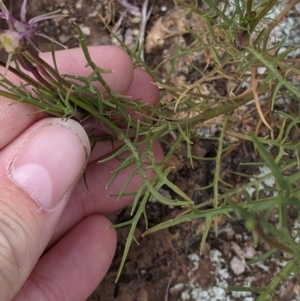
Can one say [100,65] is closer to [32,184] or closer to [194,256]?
[32,184]

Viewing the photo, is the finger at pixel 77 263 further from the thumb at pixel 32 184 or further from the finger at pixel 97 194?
the thumb at pixel 32 184

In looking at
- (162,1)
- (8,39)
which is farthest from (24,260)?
(162,1)

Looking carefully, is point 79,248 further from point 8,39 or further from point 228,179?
point 8,39

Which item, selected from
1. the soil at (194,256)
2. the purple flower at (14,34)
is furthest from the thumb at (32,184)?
the soil at (194,256)

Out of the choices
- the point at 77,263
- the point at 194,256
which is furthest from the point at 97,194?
the point at 194,256

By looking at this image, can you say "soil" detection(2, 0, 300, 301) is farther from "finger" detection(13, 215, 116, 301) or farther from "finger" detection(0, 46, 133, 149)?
"finger" detection(0, 46, 133, 149)

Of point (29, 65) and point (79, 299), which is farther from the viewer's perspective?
point (79, 299)
